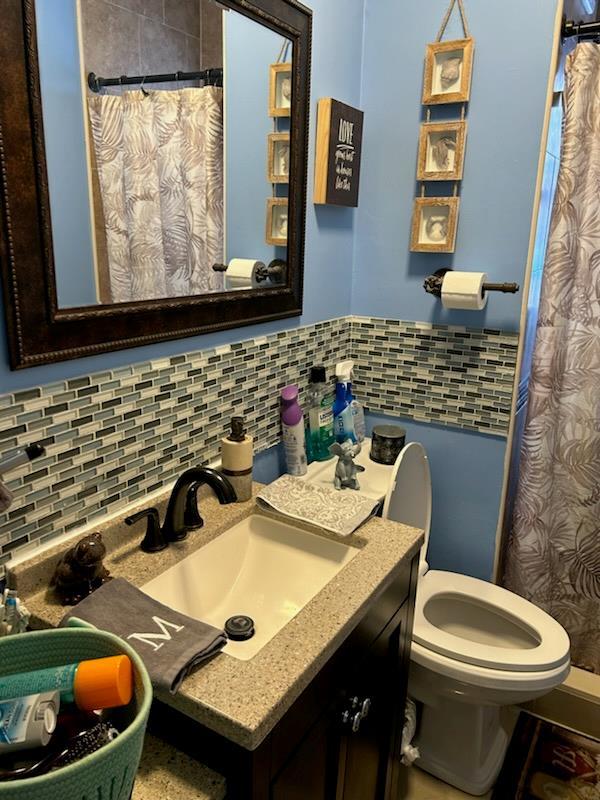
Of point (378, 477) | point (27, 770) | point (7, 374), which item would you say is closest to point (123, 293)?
point (7, 374)

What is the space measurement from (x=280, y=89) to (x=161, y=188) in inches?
19.7

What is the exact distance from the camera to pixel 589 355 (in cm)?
165

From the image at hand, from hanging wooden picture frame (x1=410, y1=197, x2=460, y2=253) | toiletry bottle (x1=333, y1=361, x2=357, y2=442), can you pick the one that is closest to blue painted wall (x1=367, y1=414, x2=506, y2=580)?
toiletry bottle (x1=333, y1=361, x2=357, y2=442)

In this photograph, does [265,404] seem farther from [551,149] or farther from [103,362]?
[551,149]

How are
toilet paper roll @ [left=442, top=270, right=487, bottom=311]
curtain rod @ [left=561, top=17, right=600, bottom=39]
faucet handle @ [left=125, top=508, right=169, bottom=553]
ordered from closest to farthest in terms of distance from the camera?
faucet handle @ [left=125, top=508, right=169, bottom=553] < curtain rod @ [left=561, top=17, right=600, bottom=39] < toilet paper roll @ [left=442, top=270, right=487, bottom=311]

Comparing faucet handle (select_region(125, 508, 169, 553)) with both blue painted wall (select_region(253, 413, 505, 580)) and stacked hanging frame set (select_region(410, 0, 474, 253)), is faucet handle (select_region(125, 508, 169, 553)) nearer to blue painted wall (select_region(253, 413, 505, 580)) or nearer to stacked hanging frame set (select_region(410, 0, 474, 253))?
blue painted wall (select_region(253, 413, 505, 580))

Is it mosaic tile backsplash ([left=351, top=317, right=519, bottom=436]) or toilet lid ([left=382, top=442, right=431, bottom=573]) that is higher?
mosaic tile backsplash ([left=351, top=317, right=519, bottom=436])

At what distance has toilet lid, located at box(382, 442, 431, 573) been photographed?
5.30 ft

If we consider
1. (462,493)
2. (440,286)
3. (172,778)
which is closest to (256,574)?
(172,778)

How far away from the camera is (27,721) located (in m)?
0.58

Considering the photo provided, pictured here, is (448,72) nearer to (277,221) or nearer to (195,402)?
(277,221)

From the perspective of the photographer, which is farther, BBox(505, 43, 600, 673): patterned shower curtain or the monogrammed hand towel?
BBox(505, 43, 600, 673): patterned shower curtain

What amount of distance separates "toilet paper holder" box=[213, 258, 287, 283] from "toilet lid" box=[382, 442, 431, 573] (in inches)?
22.0

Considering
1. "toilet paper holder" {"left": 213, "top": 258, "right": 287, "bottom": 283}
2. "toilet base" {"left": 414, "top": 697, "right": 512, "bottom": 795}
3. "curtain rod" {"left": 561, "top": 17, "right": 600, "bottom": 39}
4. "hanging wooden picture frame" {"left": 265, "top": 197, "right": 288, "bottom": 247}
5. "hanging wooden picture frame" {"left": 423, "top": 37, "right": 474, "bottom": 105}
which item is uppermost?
"curtain rod" {"left": 561, "top": 17, "right": 600, "bottom": 39}
